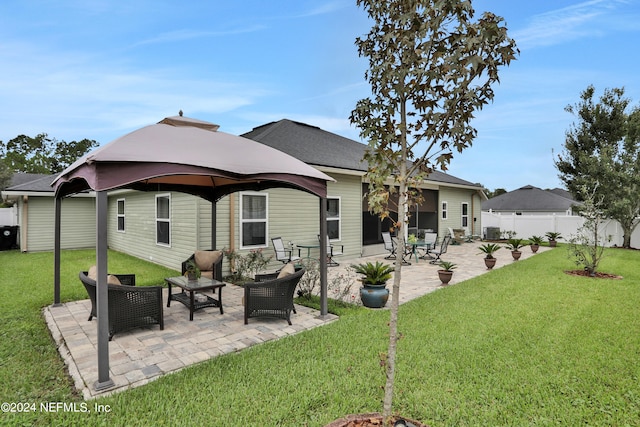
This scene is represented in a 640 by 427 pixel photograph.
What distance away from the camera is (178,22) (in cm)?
854

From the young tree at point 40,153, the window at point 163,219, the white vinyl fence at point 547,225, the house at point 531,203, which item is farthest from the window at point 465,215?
the young tree at point 40,153

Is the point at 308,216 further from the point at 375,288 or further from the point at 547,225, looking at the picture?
the point at 547,225

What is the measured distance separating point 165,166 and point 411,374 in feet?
10.9

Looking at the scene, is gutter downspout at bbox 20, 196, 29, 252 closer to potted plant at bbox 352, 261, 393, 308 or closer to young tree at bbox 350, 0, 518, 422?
potted plant at bbox 352, 261, 393, 308

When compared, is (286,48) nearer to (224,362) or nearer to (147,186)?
(147,186)

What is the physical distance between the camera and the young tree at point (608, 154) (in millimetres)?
14086

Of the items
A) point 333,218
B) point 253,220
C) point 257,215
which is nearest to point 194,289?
point 253,220

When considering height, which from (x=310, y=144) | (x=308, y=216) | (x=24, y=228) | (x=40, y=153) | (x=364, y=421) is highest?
(x=40, y=153)

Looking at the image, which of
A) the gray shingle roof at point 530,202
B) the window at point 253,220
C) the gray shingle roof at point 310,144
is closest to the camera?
the window at point 253,220

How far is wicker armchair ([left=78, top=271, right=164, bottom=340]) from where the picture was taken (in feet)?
13.3

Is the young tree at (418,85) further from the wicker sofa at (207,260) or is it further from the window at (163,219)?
the window at (163,219)

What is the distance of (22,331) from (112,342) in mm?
1487

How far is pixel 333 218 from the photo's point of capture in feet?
35.4

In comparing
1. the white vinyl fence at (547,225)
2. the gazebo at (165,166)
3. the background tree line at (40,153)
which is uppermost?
the background tree line at (40,153)
